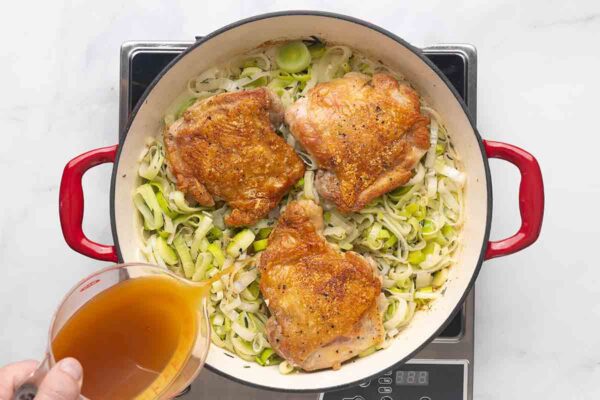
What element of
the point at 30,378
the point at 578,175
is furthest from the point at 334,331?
the point at 578,175

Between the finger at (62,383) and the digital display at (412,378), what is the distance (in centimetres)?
151

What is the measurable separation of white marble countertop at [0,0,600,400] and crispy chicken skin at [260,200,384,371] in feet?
2.34

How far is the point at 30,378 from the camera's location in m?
2.06

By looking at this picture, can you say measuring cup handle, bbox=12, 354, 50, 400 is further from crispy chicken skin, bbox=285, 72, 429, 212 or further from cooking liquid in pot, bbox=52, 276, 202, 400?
crispy chicken skin, bbox=285, 72, 429, 212

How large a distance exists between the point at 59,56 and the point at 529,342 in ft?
8.41

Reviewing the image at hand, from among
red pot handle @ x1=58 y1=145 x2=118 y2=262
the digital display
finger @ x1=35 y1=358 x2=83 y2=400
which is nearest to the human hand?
finger @ x1=35 y1=358 x2=83 y2=400

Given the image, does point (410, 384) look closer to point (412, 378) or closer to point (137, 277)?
point (412, 378)

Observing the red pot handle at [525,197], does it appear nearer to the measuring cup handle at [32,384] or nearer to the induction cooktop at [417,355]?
the induction cooktop at [417,355]

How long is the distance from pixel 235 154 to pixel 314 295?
64 cm

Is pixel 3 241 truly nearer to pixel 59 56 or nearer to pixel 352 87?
pixel 59 56

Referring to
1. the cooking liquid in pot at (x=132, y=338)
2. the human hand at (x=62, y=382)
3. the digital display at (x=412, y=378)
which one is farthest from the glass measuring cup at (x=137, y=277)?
the digital display at (x=412, y=378)

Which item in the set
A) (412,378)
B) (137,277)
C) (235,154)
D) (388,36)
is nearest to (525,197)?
(388,36)

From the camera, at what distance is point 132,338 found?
2.41 m

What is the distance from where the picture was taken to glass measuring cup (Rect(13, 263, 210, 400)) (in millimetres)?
2232
